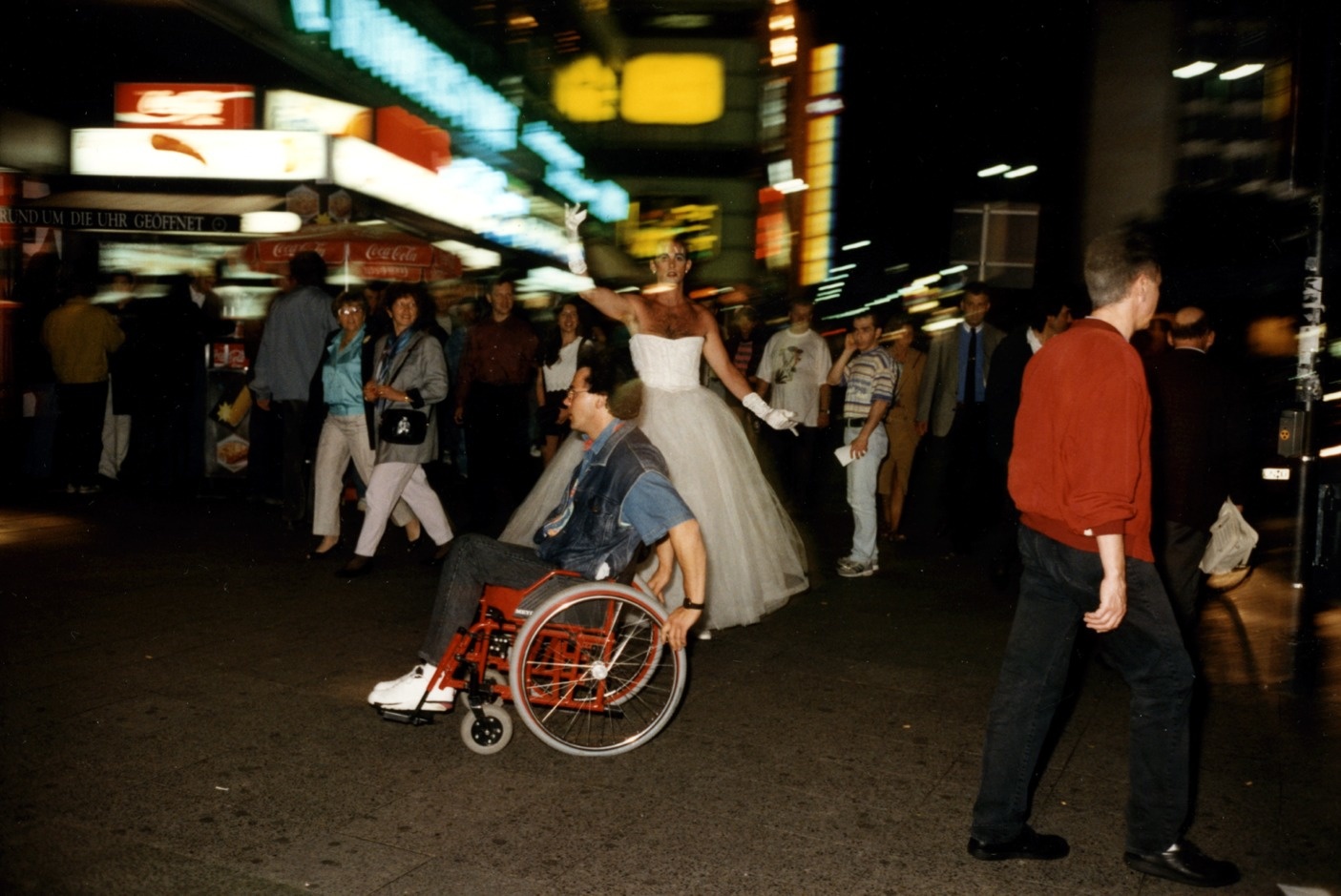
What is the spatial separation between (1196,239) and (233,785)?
2531 centimetres

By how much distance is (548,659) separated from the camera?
15.7ft

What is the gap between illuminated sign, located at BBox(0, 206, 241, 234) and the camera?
1398 cm

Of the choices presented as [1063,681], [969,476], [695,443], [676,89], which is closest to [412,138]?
[676,89]

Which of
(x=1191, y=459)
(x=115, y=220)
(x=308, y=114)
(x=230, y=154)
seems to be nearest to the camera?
(x=1191, y=459)

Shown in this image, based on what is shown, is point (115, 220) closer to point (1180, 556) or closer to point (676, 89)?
point (1180, 556)

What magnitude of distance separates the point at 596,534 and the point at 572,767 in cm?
89

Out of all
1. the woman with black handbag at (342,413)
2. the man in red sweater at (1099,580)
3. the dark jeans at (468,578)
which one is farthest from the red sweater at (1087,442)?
the woman with black handbag at (342,413)

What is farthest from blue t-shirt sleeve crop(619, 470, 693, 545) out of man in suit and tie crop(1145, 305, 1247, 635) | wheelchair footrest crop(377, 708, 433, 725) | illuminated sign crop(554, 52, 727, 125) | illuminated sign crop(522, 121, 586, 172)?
illuminated sign crop(554, 52, 727, 125)

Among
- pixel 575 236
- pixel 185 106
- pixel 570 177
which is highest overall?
pixel 570 177

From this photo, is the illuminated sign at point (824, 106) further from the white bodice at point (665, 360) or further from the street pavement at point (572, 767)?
the street pavement at point (572, 767)

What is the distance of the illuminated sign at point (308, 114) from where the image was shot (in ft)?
70.7

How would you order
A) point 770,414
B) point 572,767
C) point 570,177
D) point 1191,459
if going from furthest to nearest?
1. point 570,177
2. point 770,414
3. point 1191,459
4. point 572,767

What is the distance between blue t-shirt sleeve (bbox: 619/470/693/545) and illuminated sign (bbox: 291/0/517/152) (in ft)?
60.1

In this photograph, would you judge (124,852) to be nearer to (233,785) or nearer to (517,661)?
(233,785)
